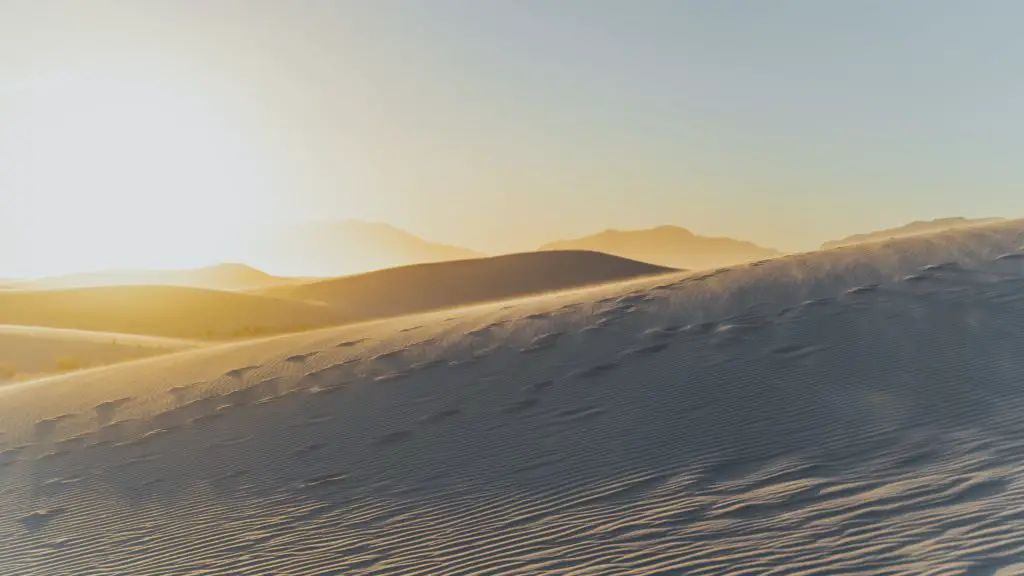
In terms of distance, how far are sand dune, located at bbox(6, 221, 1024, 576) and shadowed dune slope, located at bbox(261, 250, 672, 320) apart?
30205 millimetres

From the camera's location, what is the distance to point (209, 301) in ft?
138

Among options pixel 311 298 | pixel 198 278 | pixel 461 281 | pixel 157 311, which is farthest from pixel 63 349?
pixel 198 278

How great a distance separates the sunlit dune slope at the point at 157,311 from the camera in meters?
37.0

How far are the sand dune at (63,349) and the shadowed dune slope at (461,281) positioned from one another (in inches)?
598

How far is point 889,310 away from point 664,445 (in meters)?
4.51

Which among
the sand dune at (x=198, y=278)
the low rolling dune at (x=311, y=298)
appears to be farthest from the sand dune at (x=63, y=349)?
the sand dune at (x=198, y=278)

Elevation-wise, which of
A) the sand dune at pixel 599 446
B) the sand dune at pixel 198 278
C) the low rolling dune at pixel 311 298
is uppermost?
the sand dune at pixel 198 278

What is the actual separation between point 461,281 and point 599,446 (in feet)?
134

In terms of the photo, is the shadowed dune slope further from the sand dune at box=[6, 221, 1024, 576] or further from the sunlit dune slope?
the sand dune at box=[6, 221, 1024, 576]

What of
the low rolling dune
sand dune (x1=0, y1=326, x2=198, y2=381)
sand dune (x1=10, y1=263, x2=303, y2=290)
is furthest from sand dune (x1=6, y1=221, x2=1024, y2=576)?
sand dune (x1=10, y1=263, x2=303, y2=290)

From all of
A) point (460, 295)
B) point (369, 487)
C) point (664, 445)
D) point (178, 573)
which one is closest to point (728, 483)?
point (664, 445)

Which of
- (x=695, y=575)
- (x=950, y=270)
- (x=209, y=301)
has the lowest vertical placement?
(x=695, y=575)

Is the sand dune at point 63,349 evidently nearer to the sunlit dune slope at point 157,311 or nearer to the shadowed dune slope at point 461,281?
the sunlit dune slope at point 157,311

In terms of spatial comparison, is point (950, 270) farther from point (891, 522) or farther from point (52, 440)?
point (52, 440)
